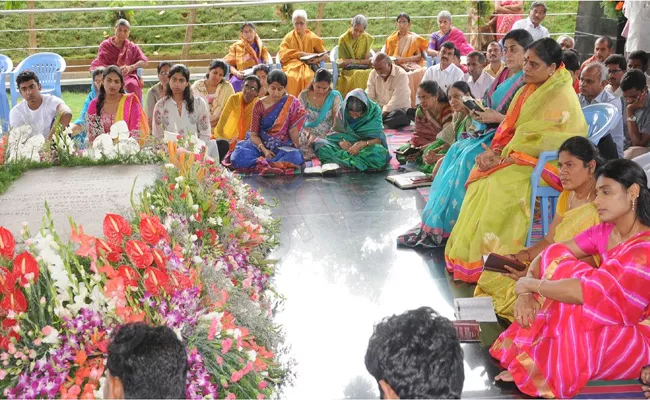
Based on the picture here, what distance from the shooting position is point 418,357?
168 cm

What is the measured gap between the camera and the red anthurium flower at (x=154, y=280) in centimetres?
262

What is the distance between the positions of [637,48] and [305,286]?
4596mm

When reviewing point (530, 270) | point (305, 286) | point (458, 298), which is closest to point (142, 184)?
point (305, 286)

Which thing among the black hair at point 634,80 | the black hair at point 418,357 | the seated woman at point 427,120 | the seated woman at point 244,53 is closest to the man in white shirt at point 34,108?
the seated woman at point 427,120

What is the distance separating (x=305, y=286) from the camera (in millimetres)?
4320

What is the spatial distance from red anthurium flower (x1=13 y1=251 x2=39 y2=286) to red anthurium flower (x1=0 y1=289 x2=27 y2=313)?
39 millimetres

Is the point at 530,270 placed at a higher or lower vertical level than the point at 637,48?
lower

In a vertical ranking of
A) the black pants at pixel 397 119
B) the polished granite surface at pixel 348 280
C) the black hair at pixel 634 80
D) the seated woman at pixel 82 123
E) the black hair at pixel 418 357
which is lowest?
the polished granite surface at pixel 348 280

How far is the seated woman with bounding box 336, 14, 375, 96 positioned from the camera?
933 centimetres

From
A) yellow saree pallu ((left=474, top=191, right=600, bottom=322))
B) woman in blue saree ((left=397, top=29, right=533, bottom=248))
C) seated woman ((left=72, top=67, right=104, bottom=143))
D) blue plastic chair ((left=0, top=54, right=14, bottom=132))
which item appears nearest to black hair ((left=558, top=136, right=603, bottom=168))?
yellow saree pallu ((left=474, top=191, right=600, bottom=322))

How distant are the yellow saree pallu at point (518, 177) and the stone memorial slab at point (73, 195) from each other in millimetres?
1671

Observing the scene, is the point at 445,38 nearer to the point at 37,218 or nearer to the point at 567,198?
the point at 567,198

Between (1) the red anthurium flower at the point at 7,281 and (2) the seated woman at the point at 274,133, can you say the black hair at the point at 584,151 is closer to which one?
(1) the red anthurium flower at the point at 7,281

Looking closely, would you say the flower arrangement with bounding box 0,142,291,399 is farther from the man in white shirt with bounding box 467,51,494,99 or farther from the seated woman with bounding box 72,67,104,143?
the man in white shirt with bounding box 467,51,494,99
